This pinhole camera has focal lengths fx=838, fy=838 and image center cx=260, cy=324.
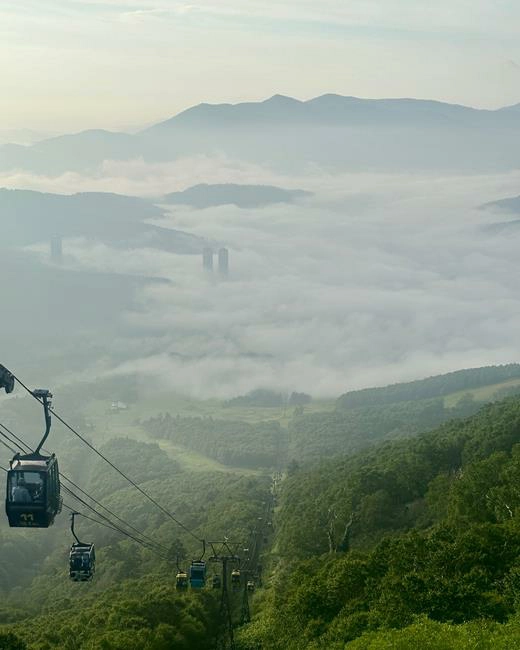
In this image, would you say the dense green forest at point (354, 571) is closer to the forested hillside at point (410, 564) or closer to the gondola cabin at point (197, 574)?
the forested hillside at point (410, 564)

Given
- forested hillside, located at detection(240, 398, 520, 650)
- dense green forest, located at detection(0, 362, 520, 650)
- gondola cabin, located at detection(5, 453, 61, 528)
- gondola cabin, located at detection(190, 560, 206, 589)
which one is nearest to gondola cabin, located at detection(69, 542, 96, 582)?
gondola cabin, located at detection(5, 453, 61, 528)

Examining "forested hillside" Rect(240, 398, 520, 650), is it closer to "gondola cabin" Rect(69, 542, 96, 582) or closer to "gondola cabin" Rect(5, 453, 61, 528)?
"gondola cabin" Rect(69, 542, 96, 582)

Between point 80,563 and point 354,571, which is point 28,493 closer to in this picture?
point 80,563

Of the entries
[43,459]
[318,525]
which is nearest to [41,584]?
[318,525]

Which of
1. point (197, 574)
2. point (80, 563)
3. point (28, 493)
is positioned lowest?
point (197, 574)

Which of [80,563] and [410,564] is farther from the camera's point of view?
[410,564]

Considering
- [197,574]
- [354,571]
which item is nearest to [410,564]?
[354,571]

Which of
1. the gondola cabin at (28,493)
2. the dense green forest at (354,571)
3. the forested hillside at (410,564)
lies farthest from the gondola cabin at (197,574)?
the gondola cabin at (28,493)

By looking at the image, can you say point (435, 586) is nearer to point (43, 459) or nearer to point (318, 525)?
point (43, 459)
